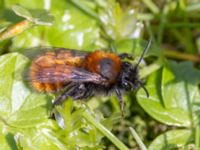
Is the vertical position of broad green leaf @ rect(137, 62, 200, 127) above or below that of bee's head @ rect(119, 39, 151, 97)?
below

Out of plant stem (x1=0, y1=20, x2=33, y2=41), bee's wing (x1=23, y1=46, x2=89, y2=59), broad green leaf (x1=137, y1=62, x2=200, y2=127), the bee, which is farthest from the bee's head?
plant stem (x1=0, y1=20, x2=33, y2=41)

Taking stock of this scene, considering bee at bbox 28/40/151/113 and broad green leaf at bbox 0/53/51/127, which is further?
bee at bbox 28/40/151/113

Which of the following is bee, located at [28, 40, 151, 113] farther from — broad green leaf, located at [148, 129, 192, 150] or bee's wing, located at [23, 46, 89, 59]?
broad green leaf, located at [148, 129, 192, 150]

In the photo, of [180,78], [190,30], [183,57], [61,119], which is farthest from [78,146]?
[190,30]

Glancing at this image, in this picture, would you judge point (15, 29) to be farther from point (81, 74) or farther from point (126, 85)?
point (126, 85)

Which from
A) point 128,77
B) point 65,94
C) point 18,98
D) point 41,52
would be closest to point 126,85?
point 128,77

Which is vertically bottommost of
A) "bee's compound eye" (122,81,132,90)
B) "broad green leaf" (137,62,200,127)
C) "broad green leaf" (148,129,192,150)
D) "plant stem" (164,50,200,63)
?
"broad green leaf" (148,129,192,150)

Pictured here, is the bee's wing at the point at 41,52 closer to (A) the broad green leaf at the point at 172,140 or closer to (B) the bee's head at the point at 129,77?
(B) the bee's head at the point at 129,77
